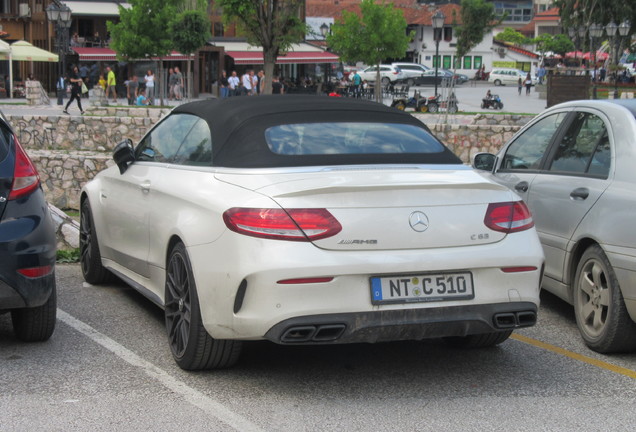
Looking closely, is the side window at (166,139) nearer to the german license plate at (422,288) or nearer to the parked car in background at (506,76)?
the german license plate at (422,288)

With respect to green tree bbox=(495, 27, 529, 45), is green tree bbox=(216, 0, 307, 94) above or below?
below

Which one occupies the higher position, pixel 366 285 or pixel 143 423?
pixel 366 285

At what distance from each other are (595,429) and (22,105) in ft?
120

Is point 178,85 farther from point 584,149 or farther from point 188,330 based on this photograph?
point 188,330

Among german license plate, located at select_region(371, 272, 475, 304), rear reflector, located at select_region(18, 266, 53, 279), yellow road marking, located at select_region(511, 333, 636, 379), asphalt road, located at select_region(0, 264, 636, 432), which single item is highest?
german license plate, located at select_region(371, 272, 475, 304)

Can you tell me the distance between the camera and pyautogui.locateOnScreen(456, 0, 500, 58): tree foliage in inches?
3669

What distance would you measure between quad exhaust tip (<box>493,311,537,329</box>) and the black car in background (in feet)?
8.38

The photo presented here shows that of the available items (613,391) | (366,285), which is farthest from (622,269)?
(366,285)

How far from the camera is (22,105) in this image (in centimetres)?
3825

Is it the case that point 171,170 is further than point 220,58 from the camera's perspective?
No

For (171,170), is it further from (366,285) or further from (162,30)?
(162,30)

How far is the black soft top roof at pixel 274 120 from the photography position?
5156 mm

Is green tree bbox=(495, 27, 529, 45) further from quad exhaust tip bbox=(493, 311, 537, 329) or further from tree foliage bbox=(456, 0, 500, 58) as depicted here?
quad exhaust tip bbox=(493, 311, 537, 329)

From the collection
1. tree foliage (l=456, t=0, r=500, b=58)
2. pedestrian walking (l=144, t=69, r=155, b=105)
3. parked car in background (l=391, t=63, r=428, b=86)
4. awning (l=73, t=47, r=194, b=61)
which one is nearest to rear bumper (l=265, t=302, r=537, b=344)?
pedestrian walking (l=144, t=69, r=155, b=105)
